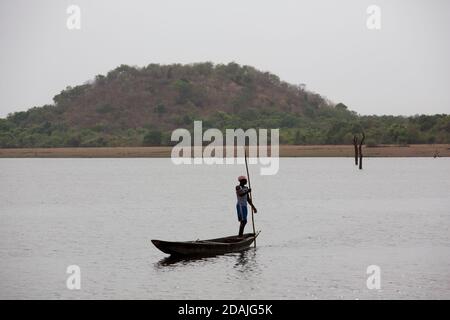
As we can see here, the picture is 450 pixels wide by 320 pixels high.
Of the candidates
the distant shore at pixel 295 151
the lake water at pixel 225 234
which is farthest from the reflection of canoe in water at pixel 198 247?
the distant shore at pixel 295 151

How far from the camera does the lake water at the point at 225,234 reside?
82.3ft

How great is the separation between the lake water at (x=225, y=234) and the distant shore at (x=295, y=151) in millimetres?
50981

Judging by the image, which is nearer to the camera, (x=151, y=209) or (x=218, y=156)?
(x=151, y=209)

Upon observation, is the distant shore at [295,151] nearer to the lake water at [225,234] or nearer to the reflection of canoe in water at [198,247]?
the lake water at [225,234]

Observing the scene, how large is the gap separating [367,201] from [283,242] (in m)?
24.8

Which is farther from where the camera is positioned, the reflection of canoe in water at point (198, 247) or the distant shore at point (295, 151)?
the distant shore at point (295, 151)

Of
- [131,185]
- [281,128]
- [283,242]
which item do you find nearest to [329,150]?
[281,128]

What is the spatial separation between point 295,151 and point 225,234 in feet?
320

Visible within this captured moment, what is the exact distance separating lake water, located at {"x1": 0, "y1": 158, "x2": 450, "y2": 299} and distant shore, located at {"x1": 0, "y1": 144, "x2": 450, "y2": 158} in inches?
2007

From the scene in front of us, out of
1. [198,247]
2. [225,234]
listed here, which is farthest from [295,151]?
[198,247]

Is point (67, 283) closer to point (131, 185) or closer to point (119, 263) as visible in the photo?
point (119, 263)

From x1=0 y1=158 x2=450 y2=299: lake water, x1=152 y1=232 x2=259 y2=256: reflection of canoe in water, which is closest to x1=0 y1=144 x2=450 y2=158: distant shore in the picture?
x1=0 y1=158 x2=450 y2=299: lake water

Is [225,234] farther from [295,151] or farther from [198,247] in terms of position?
[295,151]
